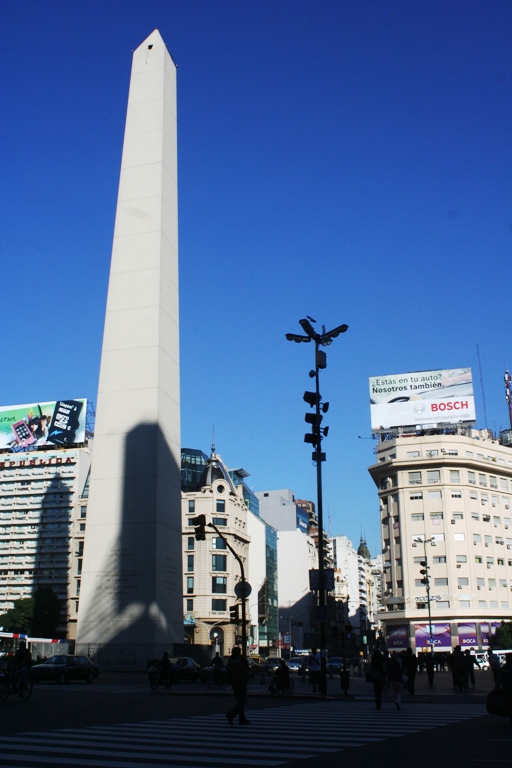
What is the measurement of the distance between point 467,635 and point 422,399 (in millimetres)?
21557

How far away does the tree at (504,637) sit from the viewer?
6488 cm

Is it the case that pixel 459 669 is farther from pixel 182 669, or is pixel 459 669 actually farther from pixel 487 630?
pixel 487 630

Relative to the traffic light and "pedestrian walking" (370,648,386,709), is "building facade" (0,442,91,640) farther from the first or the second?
"pedestrian walking" (370,648,386,709)

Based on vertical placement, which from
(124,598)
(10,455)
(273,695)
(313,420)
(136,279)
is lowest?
(273,695)

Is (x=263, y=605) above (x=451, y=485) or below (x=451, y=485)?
below

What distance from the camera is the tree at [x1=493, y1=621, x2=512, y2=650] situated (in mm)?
64875

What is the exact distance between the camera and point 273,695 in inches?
885

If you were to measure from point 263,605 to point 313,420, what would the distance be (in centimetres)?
7228

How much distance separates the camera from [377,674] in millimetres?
17938

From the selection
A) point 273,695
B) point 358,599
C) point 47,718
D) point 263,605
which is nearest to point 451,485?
point 263,605

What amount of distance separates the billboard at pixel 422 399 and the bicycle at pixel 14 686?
2200 inches

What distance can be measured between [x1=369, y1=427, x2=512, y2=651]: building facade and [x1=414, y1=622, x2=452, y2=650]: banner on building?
0.09m

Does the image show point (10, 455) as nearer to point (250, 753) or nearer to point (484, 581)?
point (484, 581)

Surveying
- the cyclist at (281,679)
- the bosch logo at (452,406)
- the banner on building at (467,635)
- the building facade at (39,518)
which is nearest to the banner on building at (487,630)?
the banner on building at (467,635)
